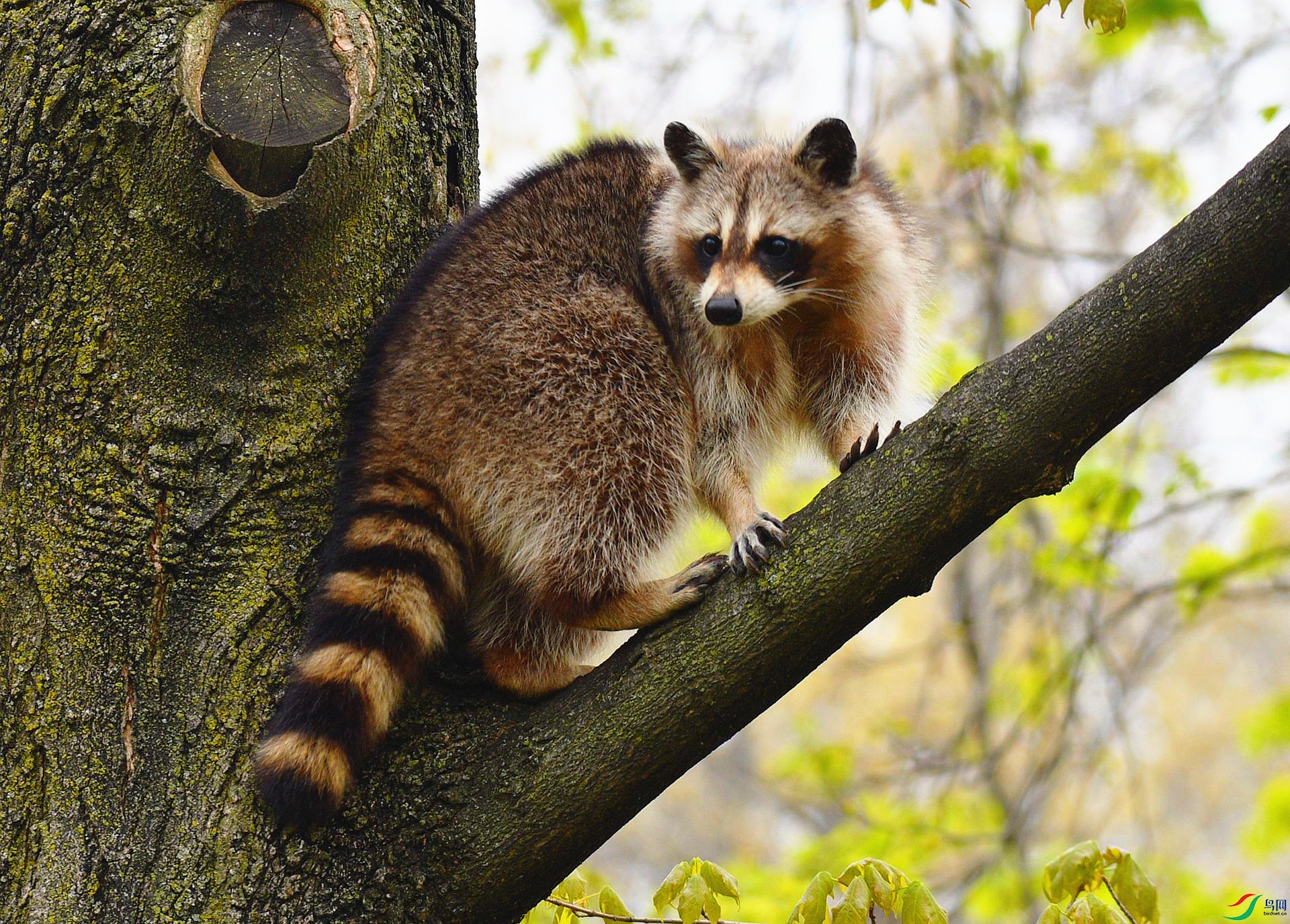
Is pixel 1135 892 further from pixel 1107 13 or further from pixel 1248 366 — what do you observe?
pixel 1248 366

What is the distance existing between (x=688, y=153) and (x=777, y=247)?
51cm

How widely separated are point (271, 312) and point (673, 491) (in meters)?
1.32

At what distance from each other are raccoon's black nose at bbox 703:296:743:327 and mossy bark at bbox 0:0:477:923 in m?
1.12

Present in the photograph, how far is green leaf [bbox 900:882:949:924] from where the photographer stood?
2840 mm

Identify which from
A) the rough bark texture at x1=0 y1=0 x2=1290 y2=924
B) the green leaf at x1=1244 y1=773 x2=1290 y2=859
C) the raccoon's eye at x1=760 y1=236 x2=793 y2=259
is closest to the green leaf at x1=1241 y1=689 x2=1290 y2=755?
the green leaf at x1=1244 y1=773 x2=1290 y2=859

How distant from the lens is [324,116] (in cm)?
298

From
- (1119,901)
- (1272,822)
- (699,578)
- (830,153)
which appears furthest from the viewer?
(1272,822)

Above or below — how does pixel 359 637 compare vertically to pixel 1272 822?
below

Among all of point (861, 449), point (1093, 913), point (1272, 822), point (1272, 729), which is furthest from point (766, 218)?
point (1272, 822)

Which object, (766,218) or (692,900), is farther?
(766,218)

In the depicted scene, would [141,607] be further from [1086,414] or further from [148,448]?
[1086,414]

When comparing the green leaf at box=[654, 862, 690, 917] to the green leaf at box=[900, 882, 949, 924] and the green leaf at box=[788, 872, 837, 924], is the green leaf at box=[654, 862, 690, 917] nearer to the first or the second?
the green leaf at box=[788, 872, 837, 924]

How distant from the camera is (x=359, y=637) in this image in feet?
9.37

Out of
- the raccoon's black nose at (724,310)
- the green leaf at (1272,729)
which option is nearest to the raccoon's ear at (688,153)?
the raccoon's black nose at (724,310)
